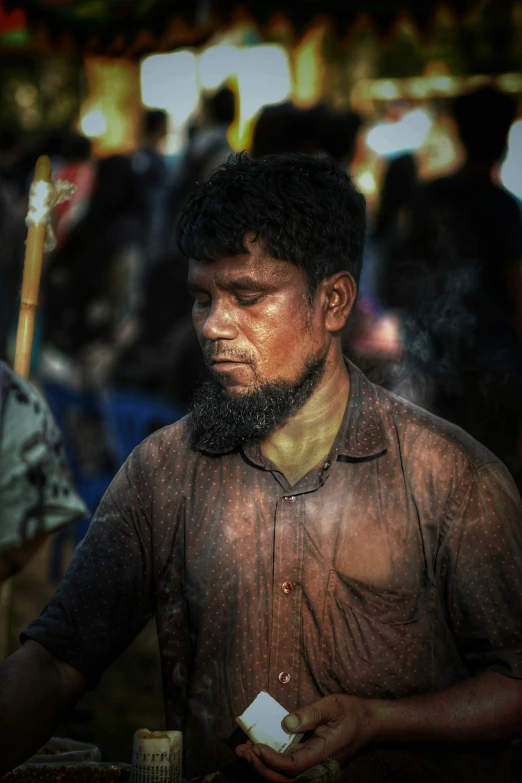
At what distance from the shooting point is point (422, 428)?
261 centimetres

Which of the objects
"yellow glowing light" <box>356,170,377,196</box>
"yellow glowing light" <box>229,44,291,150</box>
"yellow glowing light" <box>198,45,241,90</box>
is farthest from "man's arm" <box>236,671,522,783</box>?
"yellow glowing light" <box>198,45,241,90</box>

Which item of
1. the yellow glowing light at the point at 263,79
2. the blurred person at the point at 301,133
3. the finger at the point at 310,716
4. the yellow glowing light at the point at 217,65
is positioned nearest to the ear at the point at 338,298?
the finger at the point at 310,716

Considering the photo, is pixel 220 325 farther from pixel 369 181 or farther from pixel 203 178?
pixel 369 181

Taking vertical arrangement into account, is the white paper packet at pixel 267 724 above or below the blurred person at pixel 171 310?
below

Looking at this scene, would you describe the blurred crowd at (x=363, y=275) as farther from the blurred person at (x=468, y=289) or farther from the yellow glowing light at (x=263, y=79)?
the yellow glowing light at (x=263, y=79)

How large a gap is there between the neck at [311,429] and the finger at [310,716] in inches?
A: 24.8

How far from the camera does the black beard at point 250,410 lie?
2615mm

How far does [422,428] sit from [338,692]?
2.34ft

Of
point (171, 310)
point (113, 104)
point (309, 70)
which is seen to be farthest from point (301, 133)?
point (113, 104)

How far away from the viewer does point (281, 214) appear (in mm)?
2527

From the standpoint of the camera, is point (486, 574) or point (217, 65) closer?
point (486, 574)

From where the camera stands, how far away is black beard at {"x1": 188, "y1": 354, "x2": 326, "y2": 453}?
8.58 ft

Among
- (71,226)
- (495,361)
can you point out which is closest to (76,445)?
(71,226)

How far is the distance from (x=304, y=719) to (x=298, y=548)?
0.44 metres
